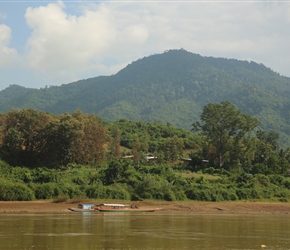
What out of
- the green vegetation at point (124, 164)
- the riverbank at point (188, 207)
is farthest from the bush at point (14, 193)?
the riverbank at point (188, 207)

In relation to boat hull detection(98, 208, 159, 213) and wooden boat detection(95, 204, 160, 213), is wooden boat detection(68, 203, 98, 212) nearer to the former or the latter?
→ wooden boat detection(95, 204, 160, 213)

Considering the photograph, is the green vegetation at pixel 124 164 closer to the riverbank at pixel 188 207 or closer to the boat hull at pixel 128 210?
the riverbank at pixel 188 207

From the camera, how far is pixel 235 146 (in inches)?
3000

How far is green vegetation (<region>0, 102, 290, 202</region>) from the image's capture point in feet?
171

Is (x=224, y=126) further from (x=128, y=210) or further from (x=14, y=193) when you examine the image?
(x=14, y=193)

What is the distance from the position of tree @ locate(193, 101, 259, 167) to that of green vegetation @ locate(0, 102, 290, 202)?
161 millimetres

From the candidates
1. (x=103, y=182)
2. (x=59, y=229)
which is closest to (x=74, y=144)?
(x=103, y=182)

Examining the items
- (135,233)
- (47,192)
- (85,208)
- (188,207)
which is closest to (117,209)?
(85,208)

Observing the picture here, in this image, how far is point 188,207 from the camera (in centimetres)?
4900

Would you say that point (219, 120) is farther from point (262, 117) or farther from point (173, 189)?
point (262, 117)

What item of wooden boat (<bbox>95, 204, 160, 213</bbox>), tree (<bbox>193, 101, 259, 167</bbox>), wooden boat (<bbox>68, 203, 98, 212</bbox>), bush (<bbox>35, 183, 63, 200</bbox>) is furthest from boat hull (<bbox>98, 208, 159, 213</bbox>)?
tree (<bbox>193, 101, 259, 167</bbox>)

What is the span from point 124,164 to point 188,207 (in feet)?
40.6

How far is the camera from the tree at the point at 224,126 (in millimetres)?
76625

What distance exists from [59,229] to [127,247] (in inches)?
313
